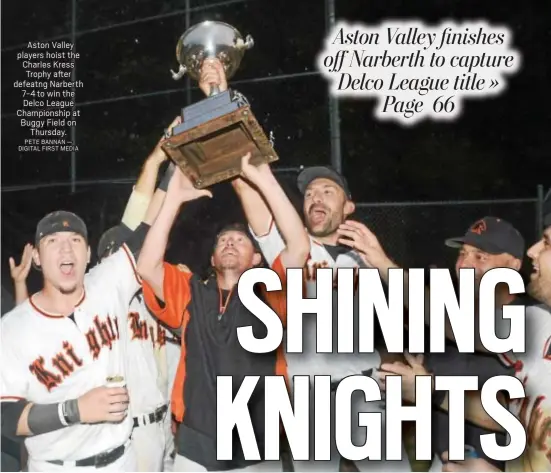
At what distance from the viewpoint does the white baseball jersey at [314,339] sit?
2.99 m

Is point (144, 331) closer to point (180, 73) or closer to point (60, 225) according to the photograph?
point (60, 225)

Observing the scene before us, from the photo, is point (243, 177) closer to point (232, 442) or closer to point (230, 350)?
point (230, 350)

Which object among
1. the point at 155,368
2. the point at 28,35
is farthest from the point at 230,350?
the point at 28,35

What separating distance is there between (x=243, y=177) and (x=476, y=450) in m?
1.26

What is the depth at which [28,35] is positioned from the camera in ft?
10.3

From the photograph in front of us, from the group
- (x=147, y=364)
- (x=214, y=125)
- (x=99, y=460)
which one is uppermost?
(x=214, y=125)

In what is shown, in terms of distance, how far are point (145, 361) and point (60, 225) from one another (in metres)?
0.57

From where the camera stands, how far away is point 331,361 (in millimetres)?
2996

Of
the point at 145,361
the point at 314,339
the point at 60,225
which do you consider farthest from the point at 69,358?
the point at 314,339

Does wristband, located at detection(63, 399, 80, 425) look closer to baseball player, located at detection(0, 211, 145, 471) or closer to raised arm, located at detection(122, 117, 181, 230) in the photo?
baseball player, located at detection(0, 211, 145, 471)

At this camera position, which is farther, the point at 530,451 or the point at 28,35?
the point at 28,35

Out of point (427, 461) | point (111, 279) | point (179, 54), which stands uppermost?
point (179, 54)

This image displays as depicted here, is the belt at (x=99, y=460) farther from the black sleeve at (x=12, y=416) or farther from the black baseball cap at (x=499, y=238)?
the black baseball cap at (x=499, y=238)

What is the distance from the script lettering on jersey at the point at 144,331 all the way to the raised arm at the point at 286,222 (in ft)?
1.68
